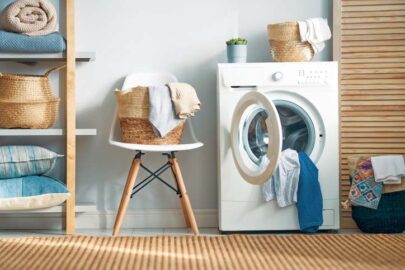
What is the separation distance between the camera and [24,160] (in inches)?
132

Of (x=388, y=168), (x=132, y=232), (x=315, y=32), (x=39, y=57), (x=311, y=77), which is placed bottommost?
(x=132, y=232)

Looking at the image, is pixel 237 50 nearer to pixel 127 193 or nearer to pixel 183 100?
pixel 183 100

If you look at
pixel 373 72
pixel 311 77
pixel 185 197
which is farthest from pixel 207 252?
pixel 373 72

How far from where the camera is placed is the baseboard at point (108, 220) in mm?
3605

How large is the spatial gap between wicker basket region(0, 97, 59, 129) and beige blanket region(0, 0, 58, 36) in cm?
36

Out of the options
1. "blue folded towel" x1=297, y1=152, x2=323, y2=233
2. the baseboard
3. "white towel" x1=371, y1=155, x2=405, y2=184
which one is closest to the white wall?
the baseboard

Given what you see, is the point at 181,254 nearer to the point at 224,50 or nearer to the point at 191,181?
A: the point at 191,181

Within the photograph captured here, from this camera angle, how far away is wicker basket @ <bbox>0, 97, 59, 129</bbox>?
11.0 feet

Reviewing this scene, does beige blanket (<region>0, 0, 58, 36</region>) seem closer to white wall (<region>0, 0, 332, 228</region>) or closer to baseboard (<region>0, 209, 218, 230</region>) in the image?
white wall (<region>0, 0, 332, 228</region>)

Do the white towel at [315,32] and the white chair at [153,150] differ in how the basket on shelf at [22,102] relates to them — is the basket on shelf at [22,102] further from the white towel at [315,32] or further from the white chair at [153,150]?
the white towel at [315,32]

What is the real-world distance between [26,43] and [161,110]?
2.52ft

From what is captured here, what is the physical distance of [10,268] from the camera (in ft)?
8.21

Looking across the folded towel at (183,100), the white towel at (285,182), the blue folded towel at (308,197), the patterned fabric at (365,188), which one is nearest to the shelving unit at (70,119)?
the folded towel at (183,100)

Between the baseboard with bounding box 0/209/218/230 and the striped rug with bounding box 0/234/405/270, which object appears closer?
the striped rug with bounding box 0/234/405/270
